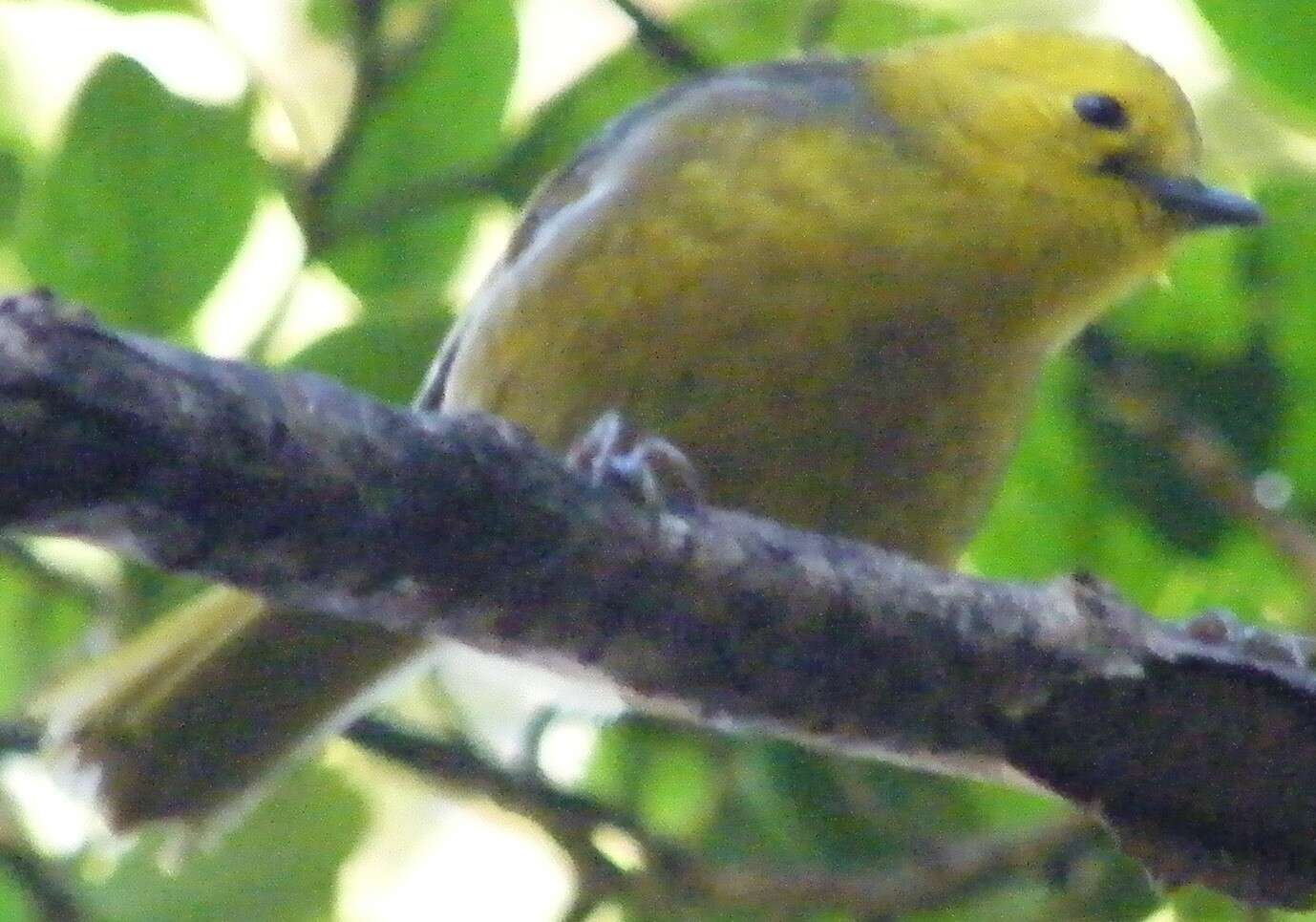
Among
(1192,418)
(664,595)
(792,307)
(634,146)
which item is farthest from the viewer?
(634,146)

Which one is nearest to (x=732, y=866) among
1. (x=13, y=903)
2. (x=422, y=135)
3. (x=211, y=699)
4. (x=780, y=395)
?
(x=780, y=395)

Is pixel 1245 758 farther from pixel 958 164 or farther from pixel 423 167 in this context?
pixel 423 167

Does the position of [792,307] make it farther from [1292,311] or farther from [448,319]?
[1292,311]

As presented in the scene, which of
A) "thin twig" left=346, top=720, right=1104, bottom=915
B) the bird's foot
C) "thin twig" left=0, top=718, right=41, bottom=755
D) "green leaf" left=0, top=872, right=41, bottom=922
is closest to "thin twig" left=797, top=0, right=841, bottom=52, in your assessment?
the bird's foot

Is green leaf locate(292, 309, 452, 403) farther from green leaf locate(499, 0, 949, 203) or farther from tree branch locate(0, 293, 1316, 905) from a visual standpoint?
tree branch locate(0, 293, 1316, 905)

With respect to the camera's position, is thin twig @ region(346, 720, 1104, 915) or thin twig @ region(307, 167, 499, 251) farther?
thin twig @ region(307, 167, 499, 251)
